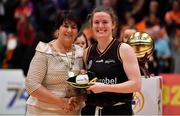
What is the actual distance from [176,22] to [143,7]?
975 mm

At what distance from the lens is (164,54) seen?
9672 mm

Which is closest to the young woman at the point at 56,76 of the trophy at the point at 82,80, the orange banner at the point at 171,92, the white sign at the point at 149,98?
the trophy at the point at 82,80

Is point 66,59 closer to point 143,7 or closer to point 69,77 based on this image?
point 69,77

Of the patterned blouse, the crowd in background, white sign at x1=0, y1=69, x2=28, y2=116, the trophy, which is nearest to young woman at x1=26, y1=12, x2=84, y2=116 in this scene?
the patterned blouse

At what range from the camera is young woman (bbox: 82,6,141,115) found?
3.83 metres

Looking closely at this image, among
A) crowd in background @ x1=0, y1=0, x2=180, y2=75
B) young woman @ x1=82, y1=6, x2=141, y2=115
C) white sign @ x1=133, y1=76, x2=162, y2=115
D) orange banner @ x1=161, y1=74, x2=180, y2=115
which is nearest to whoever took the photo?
young woman @ x1=82, y1=6, x2=141, y2=115

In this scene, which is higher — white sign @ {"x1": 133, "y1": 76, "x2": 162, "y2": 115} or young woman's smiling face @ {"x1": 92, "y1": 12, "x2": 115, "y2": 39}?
young woman's smiling face @ {"x1": 92, "y1": 12, "x2": 115, "y2": 39}

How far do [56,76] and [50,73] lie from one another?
0.06 metres

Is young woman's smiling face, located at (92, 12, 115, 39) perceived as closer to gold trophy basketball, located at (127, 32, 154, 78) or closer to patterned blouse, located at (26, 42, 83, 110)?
patterned blouse, located at (26, 42, 83, 110)

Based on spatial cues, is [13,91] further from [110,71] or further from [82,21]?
[110,71]

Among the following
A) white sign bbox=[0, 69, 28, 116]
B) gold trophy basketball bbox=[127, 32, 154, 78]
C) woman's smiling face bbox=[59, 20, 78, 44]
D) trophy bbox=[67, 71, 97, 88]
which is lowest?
white sign bbox=[0, 69, 28, 116]

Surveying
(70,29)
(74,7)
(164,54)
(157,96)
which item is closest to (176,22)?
(164,54)

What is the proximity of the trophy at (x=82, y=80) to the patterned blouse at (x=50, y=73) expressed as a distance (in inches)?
6.2

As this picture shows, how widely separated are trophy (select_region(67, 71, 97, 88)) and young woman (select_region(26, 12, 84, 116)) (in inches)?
5.6
